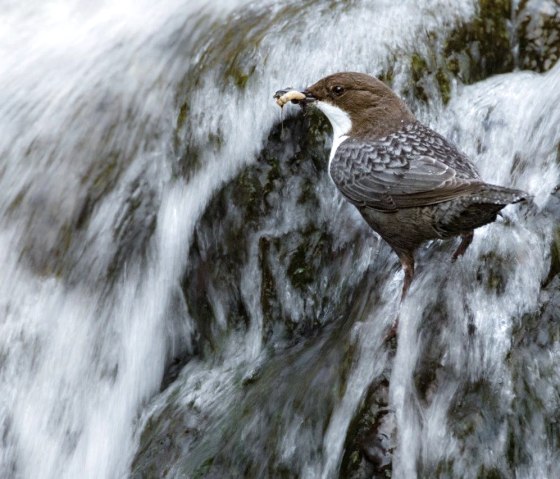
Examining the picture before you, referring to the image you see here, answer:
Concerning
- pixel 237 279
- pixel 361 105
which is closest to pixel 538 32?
pixel 361 105

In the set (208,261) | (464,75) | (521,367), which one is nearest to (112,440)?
(208,261)

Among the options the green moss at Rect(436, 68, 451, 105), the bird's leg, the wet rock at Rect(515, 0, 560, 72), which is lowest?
the wet rock at Rect(515, 0, 560, 72)

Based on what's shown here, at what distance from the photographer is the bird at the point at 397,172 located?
11.5ft

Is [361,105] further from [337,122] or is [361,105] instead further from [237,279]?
[237,279]

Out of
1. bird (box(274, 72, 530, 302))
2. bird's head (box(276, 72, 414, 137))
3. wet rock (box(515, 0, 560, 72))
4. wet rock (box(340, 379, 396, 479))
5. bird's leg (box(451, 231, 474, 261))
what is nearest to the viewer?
wet rock (box(340, 379, 396, 479))

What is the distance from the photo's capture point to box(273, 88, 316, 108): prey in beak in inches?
172

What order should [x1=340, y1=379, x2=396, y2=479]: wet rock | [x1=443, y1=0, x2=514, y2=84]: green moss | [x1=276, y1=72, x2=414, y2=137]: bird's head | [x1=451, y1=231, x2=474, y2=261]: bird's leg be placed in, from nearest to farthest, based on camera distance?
[x1=340, y1=379, x2=396, y2=479]: wet rock
[x1=451, y1=231, x2=474, y2=261]: bird's leg
[x1=276, y1=72, x2=414, y2=137]: bird's head
[x1=443, y1=0, x2=514, y2=84]: green moss

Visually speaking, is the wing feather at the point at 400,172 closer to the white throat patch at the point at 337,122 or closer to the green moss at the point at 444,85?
the white throat patch at the point at 337,122

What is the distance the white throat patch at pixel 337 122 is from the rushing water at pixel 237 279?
31cm

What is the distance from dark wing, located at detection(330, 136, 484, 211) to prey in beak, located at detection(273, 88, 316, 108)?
36 cm

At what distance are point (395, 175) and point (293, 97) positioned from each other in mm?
804

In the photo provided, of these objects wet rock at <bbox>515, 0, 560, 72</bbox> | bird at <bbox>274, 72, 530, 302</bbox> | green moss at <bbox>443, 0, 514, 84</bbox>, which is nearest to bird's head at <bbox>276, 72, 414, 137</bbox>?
bird at <bbox>274, 72, 530, 302</bbox>

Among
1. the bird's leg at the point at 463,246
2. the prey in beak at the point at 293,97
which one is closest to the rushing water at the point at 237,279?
the bird's leg at the point at 463,246

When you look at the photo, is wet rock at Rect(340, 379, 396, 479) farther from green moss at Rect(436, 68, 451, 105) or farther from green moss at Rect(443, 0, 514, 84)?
green moss at Rect(443, 0, 514, 84)
